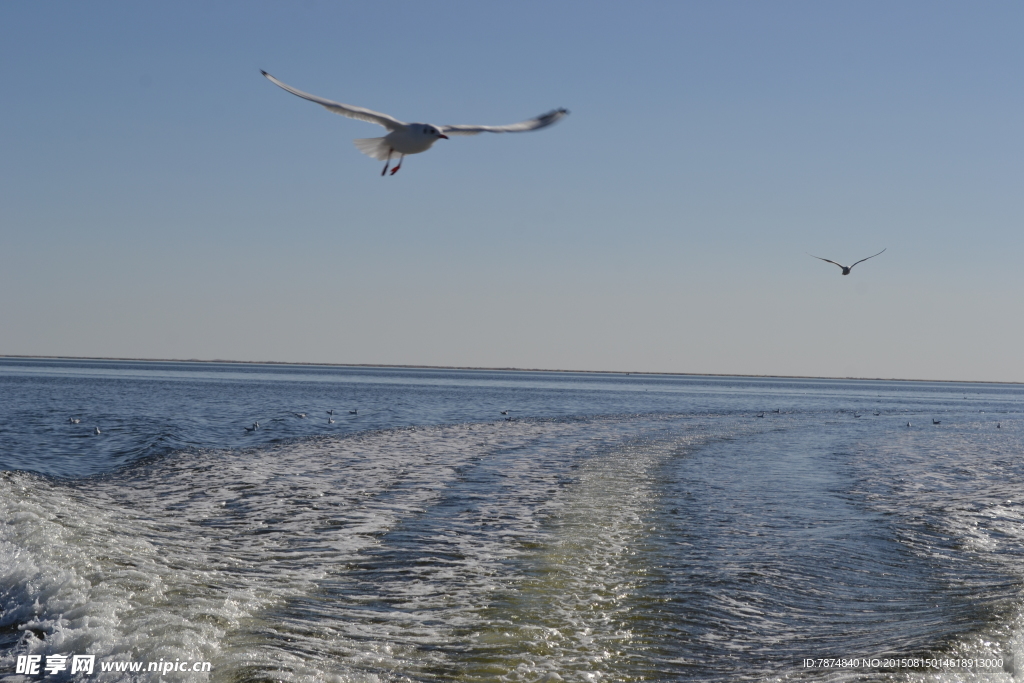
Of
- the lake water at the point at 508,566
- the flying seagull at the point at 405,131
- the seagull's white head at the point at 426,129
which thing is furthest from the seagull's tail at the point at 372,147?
the lake water at the point at 508,566

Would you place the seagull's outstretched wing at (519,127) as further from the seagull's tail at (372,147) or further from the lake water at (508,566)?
the lake water at (508,566)

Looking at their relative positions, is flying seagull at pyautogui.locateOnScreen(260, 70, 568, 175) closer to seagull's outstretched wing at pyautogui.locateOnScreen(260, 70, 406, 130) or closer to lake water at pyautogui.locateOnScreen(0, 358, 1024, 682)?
seagull's outstretched wing at pyautogui.locateOnScreen(260, 70, 406, 130)

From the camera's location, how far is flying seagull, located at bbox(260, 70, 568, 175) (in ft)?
33.1

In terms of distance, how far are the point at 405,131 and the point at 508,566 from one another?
5.67 m

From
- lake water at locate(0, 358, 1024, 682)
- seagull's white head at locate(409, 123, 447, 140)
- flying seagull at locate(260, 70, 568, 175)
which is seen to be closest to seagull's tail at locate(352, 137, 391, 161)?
flying seagull at locate(260, 70, 568, 175)

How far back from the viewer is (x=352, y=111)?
9914mm

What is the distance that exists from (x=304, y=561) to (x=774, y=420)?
3340cm

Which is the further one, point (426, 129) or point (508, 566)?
point (508, 566)

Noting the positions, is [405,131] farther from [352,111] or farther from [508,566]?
[508,566]

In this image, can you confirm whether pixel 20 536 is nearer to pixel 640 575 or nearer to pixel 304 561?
pixel 304 561

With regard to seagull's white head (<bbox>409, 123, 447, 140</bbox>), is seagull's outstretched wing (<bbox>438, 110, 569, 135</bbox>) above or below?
above

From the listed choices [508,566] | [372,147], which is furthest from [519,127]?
[508,566]

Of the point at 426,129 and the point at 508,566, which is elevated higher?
the point at 426,129

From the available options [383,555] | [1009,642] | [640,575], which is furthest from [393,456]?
[1009,642]
